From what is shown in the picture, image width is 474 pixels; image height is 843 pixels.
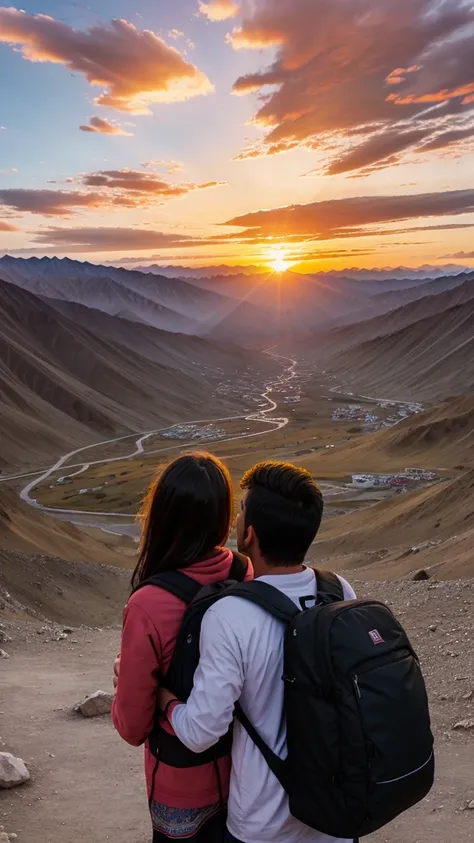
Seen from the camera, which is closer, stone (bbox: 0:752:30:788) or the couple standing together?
the couple standing together

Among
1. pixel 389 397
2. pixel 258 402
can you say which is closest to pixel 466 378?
pixel 389 397

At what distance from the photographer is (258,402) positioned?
Result: 585 ft

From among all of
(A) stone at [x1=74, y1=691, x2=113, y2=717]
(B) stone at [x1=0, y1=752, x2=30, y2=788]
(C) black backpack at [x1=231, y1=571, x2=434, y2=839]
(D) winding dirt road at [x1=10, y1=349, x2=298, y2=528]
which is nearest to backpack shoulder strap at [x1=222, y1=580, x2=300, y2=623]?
(C) black backpack at [x1=231, y1=571, x2=434, y2=839]

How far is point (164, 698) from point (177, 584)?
564 mm

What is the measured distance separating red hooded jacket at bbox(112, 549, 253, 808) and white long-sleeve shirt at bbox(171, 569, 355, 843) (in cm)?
16

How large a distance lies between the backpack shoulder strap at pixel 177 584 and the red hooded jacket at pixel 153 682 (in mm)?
25

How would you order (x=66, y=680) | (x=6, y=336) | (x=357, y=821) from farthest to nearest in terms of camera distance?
(x=6, y=336), (x=66, y=680), (x=357, y=821)

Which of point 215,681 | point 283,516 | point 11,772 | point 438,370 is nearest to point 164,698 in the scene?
point 215,681

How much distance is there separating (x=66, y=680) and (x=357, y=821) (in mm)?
10219

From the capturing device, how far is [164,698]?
3.24m

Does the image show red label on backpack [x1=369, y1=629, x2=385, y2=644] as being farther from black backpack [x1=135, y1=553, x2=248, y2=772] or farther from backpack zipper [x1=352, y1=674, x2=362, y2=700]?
black backpack [x1=135, y1=553, x2=248, y2=772]

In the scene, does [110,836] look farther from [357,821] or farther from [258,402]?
[258,402]

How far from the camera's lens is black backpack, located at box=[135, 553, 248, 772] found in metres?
3.13

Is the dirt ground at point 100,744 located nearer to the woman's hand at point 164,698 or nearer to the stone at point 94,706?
the stone at point 94,706
